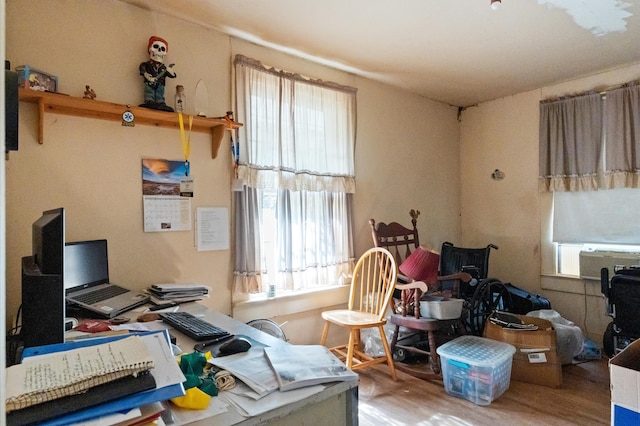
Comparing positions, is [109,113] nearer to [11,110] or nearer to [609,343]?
[11,110]

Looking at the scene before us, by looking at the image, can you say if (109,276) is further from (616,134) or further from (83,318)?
(616,134)

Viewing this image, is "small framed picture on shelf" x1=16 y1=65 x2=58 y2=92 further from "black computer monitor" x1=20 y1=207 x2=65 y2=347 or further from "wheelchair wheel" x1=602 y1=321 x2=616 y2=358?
"wheelchair wheel" x1=602 y1=321 x2=616 y2=358

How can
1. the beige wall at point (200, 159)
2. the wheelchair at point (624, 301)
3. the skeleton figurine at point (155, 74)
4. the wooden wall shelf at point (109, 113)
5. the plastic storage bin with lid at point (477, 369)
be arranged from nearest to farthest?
the wooden wall shelf at point (109, 113) → the beige wall at point (200, 159) → the skeleton figurine at point (155, 74) → the plastic storage bin with lid at point (477, 369) → the wheelchair at point (624, 301)

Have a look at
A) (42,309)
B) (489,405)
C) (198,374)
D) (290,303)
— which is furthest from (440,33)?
(42,309)

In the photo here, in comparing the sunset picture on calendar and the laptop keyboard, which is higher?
the sunset picture on calendar

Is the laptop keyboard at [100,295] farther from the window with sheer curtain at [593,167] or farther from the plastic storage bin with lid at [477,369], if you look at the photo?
the window with sheer curtain at [593,167]

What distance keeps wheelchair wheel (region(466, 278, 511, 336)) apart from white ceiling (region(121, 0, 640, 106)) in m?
1.88

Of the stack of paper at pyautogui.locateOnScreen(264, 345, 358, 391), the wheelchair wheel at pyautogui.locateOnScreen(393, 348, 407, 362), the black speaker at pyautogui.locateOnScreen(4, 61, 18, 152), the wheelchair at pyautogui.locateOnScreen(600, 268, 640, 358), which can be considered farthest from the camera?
the wheelchair wheel at pyautogui.locateOnScreen(393, 348, 407, 362)

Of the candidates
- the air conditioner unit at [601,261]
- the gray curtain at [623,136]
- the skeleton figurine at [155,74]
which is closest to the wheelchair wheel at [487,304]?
the air conditioner unit at [601,261]

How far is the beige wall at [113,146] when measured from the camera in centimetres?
191

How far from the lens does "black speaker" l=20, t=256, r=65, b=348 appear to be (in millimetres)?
1051

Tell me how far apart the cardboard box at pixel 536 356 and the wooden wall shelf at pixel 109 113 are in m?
2.48

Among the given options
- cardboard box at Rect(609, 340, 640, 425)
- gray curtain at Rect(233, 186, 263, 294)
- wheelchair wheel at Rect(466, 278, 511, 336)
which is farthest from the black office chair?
cardboard box at Rect(609, 340, 640, 425)

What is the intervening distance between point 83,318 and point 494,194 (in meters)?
3.98
